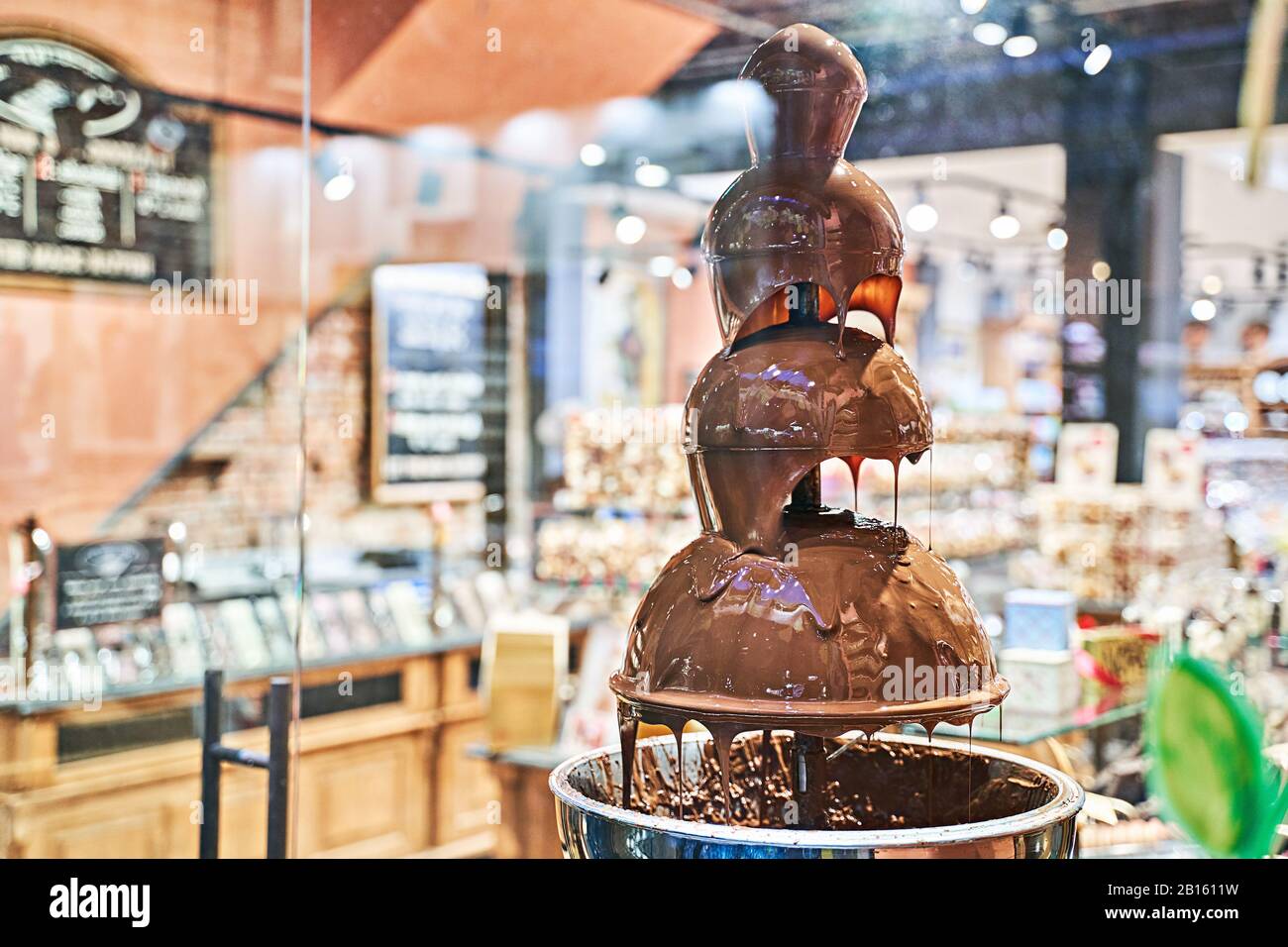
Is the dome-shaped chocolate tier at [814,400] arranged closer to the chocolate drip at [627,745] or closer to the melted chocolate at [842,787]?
the chocolate drip at [627,745]

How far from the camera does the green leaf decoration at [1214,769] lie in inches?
123

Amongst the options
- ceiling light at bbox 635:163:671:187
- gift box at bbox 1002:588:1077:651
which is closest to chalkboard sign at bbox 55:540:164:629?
gift box at bbox 1002:588:1077:651

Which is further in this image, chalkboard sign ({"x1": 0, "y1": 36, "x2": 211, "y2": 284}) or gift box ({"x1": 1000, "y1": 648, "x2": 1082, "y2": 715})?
chalkboard sign ({"x1": 0, "y1": 36, "x2": 211, "y2": 284})

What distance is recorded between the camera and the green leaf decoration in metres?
3.12

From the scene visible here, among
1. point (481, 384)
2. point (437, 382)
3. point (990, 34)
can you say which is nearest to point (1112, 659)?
point (990, 34)

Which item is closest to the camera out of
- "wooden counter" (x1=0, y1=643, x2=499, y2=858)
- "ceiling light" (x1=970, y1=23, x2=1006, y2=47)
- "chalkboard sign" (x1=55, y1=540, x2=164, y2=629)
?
"wooden counter" (x1=0, y1=643, x2=499, y2=858)

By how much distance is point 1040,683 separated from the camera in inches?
146

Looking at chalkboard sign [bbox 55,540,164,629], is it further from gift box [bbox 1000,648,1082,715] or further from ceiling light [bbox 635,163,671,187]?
ceiling light [bbox 635,163,671,187]

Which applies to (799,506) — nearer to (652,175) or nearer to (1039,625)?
(1039,625)

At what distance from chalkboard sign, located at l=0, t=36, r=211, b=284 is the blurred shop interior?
0.04 feet

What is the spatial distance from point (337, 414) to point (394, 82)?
163 cm
